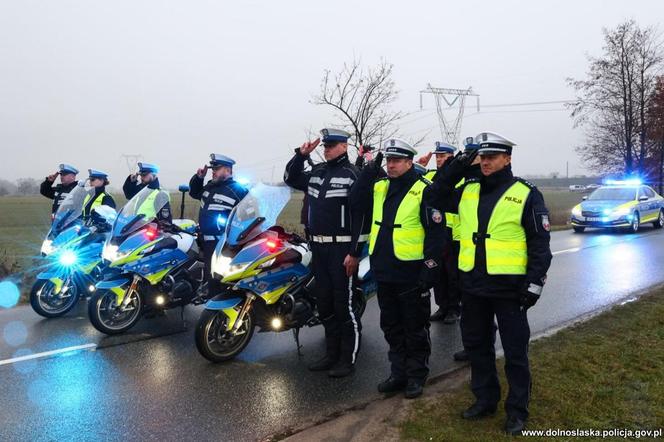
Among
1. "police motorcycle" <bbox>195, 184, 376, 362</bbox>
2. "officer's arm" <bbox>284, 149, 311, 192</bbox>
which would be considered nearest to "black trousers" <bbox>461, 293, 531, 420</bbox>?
"police motorcycle" <bbox>195, 184, 376, 362</bbox>

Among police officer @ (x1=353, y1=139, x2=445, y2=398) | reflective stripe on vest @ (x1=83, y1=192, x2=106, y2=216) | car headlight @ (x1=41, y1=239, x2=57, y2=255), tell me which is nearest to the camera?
police officer @ (x1=353, y1=139, x2=445, y2=398)

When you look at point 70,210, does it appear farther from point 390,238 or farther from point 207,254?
point 390,238

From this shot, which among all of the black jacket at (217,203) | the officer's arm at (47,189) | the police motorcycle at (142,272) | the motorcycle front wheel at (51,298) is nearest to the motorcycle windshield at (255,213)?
the black jacket at (217,203)

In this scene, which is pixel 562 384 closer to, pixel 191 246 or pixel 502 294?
pixel 502 294

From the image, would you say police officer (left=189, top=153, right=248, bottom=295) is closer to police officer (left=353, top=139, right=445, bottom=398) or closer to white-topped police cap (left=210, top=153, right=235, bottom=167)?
white-topped police cap (left=210, top=153, right=235, bottom=167)

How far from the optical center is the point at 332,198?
4.63 metres

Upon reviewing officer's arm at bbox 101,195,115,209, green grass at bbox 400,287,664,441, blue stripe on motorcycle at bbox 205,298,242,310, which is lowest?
green grass at bbox 400,287,664,441

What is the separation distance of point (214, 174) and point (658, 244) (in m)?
11.9

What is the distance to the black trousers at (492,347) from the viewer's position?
3.38m

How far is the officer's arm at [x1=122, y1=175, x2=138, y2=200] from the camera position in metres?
8.29

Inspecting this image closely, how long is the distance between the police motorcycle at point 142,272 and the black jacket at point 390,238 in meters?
2.84

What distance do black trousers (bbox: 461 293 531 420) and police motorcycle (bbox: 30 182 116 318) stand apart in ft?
16.3

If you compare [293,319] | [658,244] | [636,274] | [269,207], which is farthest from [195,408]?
[658,244]

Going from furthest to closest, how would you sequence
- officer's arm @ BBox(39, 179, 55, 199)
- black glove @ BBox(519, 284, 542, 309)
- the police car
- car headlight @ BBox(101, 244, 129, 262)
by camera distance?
the police car < officer's arm @ BBox(39, 179, 55, 199) < car headlight @ BBox(101, 244, 129, 262) < black glove @ BBox(519, 284, 542, 309)
